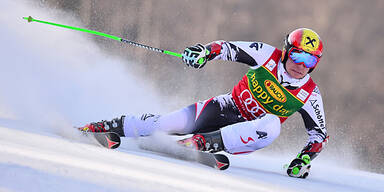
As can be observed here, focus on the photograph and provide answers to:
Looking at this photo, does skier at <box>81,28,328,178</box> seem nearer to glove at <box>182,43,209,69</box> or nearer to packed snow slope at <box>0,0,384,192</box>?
glove at <box>182,43,209,69</box>

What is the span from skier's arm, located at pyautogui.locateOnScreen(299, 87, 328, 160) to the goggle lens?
0.33 meters

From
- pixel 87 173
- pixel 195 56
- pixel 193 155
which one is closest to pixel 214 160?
pixel 193 155

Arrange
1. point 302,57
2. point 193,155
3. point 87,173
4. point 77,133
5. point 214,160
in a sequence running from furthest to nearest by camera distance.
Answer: point 302,57, point 77,133, point 193,155, point 214,160, point 87,173

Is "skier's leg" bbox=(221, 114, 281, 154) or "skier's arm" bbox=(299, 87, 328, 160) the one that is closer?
"skier's leg" bbox=(221, 114, 281, 154)

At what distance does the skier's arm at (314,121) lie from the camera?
177 inches

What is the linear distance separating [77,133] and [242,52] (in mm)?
1456

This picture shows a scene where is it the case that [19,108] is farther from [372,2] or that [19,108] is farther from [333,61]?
[372,2]

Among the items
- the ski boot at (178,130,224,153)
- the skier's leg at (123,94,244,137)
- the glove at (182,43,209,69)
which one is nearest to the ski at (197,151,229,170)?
the ski boot at (178,130,224,153)

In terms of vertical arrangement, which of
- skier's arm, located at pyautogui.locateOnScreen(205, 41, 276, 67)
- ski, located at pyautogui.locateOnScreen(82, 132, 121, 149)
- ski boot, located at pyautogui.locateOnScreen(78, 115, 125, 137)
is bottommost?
ski, located at pyautogui.locateOnScreen(82, 132, 121, 149)

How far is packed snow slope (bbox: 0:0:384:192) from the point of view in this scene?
2.12 metres

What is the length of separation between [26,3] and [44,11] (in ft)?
1.20

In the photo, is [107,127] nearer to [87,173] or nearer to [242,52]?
[242,52]

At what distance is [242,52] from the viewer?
4344 mm

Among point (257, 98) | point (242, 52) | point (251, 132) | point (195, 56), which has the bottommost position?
point (251, 132)
